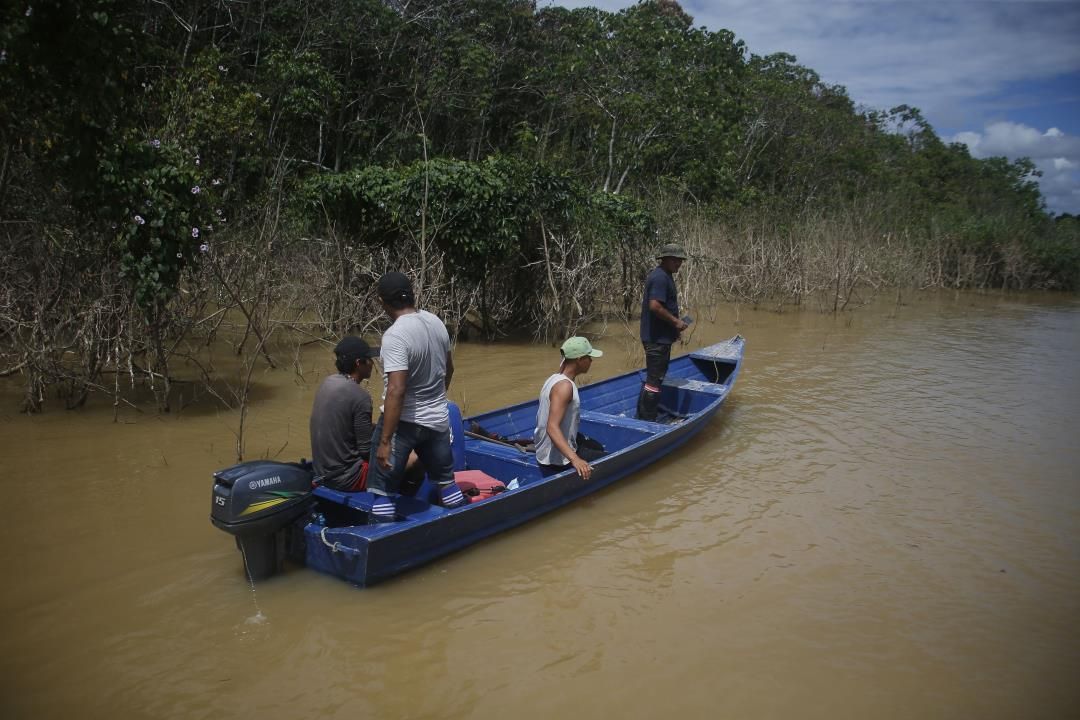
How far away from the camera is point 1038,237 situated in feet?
84.4

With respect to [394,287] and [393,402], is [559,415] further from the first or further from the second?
[394,287]

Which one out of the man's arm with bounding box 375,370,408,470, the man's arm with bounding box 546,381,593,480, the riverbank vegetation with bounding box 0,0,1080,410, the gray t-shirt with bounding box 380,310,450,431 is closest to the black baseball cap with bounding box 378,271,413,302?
the gray t-shirt with bounding box 380,310,450,431

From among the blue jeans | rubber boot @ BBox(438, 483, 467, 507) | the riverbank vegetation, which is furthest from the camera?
the riverbank vegetation

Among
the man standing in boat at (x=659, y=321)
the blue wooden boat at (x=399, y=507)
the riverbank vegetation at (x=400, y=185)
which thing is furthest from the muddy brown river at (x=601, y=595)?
the riverbank vegetation at (x=400, y=185)

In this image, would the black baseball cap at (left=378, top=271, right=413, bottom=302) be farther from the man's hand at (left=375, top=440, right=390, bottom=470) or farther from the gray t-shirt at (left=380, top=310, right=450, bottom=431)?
the man's hand at (left=375, top=440, right=390, bottom=470)

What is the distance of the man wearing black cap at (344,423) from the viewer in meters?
4.63

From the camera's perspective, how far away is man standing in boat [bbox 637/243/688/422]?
285 inches

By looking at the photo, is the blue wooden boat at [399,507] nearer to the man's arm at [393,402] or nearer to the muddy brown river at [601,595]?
the muddy brown river at [601,595]

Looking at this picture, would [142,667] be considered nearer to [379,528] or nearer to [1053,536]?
[379,528]

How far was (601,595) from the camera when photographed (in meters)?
4.63

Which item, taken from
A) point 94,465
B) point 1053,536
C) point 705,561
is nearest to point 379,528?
point 705,561

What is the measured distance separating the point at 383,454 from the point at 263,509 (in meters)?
0.70

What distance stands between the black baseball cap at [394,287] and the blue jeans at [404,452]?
0.72 metres

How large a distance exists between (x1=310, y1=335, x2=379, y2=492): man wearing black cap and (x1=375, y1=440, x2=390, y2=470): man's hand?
37cm
